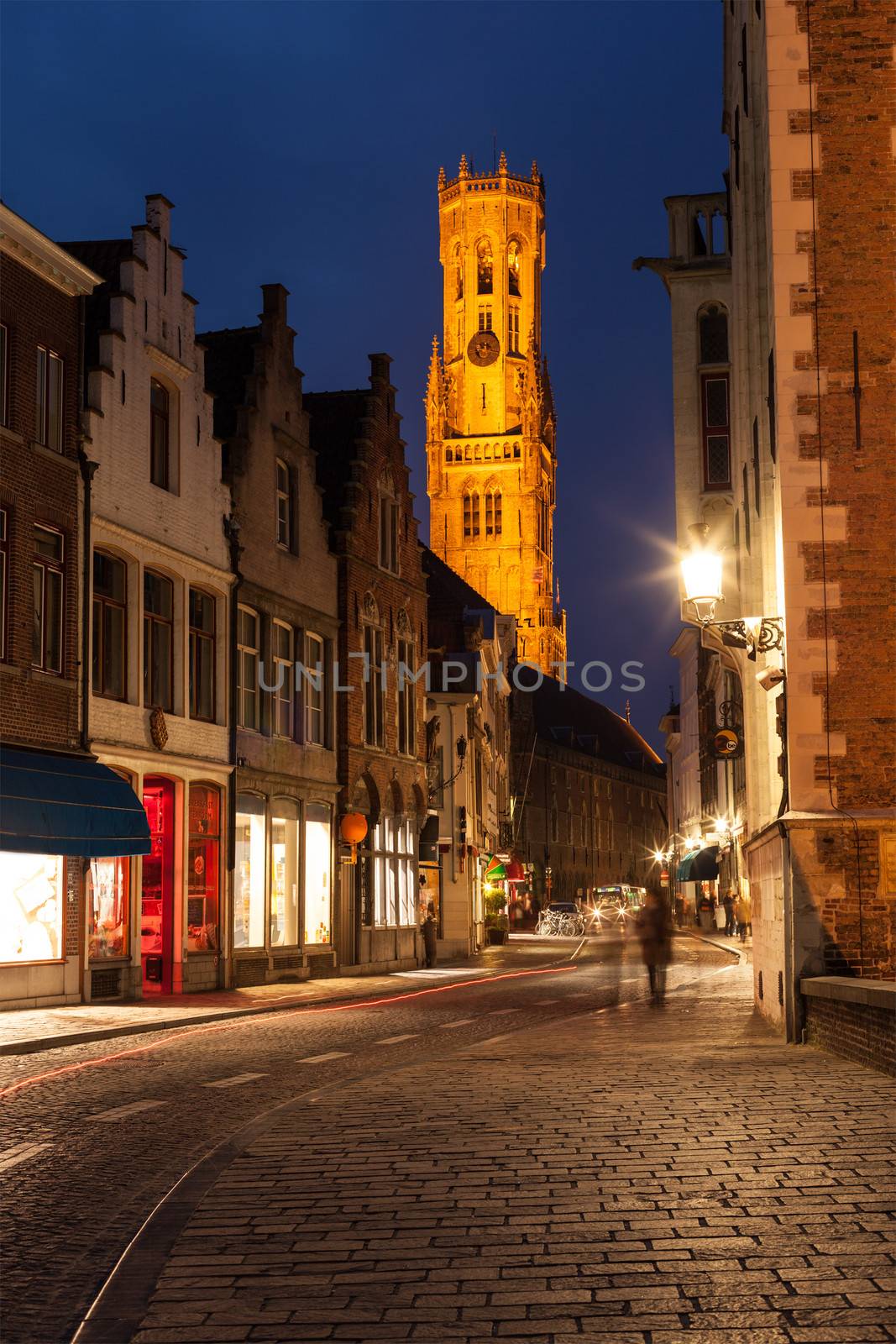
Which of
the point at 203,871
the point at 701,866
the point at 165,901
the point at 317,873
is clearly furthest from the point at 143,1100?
the point at 701,866

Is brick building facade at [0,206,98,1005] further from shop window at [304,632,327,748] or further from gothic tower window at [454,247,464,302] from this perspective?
gothic tower window at [454,247,464,302]

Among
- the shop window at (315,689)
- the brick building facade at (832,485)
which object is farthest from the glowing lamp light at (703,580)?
the shop window at (315,689)

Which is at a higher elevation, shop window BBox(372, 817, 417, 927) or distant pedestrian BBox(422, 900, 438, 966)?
shop window BBox(372, 817, 417, 927)

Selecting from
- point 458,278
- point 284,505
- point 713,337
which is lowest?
point 284,505

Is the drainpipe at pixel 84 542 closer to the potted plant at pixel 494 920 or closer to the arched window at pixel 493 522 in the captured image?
the potted plant at pixel 494 920

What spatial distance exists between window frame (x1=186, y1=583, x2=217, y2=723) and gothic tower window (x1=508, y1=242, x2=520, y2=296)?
420ft

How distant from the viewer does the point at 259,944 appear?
30.9 metres

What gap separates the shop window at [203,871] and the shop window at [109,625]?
127 inches

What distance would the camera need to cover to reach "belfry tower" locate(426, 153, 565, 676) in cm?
14625

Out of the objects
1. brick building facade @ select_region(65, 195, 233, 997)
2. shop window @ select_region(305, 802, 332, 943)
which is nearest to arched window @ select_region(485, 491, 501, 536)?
shop window @ select_region(305, 802, 332, 943)

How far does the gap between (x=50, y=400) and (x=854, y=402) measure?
12472mm

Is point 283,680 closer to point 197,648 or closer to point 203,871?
point 197,648

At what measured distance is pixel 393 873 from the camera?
38844 millimetres

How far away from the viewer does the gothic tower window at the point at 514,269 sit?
153m
